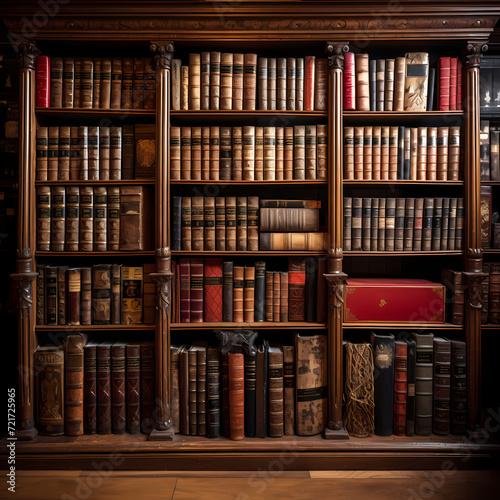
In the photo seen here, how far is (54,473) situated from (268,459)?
1.03 metres

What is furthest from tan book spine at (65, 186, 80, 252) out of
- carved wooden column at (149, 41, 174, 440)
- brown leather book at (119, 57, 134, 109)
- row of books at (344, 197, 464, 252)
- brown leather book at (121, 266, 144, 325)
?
row of books at (344, 197, 464, 252)

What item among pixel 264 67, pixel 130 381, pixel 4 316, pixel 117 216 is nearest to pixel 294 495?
pixel 130 381

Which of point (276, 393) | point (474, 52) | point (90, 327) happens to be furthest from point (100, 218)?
point (474, 52)

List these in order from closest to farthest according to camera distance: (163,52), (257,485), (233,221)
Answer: (257,485) → (163,52) → (233,221)

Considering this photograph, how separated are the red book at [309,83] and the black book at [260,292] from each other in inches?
33.2

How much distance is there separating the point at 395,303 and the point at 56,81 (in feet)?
6.73

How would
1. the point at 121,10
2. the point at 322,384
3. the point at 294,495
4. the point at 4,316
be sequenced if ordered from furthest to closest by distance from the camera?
the point at 4,316, the point at 322,384, the point at 121,10, the point at 294,495

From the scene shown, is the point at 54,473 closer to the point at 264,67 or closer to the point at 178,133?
the point at 178,133

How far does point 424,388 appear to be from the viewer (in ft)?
6.33

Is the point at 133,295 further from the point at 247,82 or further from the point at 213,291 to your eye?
the point at 247,82

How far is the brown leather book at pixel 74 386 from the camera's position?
1901 mm

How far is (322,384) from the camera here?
1.94 m

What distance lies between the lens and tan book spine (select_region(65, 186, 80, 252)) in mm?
1916

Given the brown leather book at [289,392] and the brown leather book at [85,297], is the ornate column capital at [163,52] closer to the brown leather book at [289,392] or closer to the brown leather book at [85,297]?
the brown leather book at [85,297]
